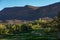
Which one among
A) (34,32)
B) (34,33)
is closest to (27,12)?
(34,32)

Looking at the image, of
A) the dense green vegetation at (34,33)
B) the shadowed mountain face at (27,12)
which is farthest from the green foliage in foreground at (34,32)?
the shadowed mountain face at (27,12)

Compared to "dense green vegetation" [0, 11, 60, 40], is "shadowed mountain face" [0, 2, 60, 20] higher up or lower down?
higher up

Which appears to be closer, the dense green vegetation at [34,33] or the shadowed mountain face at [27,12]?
the dense green vegetation at [34,33]

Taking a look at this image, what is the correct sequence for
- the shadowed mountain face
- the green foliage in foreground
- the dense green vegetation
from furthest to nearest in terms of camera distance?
the shadowed mountain face
the green foliage in foreground
the dense green vegetation

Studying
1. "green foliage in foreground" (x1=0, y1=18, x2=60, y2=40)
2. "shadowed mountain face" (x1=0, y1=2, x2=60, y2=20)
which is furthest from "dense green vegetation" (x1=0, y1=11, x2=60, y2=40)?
"shadowed mountain face" (x1=0, y1=2, x2=60, y2=20)

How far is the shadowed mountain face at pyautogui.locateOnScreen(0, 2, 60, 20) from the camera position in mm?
113137

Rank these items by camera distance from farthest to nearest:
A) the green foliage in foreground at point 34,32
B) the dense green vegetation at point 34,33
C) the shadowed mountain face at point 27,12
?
the shadowed mountain face at point 27,12 → the green foliage in foreground at point 34,32 → the dense green vegetation at point 34,33

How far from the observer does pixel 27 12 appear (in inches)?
4875

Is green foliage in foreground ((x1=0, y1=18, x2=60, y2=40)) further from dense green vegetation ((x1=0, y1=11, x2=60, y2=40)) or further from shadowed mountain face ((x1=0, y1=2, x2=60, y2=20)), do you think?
shadowed mountain face ((x1=0, y1=2, x2=60, y2=20))

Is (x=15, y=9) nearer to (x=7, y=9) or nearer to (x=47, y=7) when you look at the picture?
(x=7, y=9)

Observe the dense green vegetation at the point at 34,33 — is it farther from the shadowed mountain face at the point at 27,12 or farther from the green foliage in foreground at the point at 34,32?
the shadowed mountain face at the point at 27,12

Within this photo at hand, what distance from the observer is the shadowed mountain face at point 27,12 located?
113137 millimetres

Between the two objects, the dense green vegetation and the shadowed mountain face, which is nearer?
the dense green vegetation

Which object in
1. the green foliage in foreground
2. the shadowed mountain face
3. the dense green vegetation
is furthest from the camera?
the shadowed mountain face
